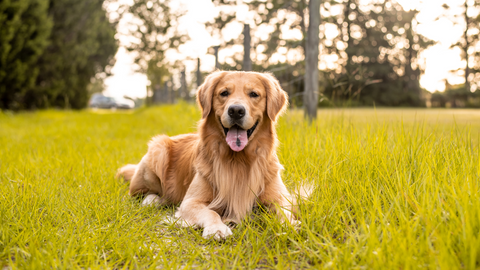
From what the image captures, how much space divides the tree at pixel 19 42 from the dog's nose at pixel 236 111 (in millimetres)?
11209

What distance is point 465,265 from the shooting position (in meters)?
1.45

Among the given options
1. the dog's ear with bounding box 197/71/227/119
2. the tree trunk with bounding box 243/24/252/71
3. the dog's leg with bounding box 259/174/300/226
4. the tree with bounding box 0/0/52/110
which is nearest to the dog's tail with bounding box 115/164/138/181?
the dog's ear with bounding box 197/71/227/119

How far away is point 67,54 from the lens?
1672cm

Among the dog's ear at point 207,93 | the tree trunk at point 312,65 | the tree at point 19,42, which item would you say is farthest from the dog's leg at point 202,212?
the tree at point 19,42

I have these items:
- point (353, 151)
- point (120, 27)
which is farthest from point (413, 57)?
point (353, 151)

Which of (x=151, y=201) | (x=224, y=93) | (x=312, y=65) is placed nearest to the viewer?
(x=224, y=93)

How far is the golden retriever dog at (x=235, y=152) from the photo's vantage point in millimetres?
2672

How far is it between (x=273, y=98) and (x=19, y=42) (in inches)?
473

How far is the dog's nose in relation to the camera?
102 inches

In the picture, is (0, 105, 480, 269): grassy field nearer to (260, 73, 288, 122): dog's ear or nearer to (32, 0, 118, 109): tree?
(260, 73, 288, 122): dog's ear

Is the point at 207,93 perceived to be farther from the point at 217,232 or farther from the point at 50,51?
the point at 50,51

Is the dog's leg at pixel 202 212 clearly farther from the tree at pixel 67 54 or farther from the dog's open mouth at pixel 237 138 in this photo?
the tree at pixel 67 54

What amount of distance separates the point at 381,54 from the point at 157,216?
37.0 m

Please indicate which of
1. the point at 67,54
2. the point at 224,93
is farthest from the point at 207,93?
the point at 67,54
